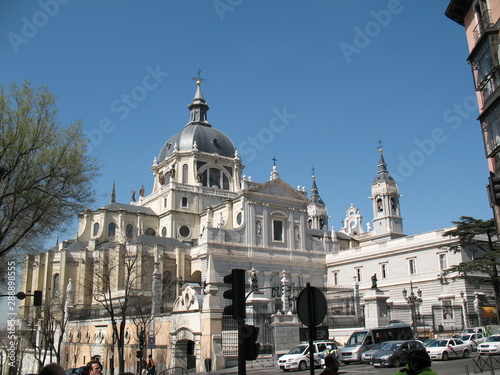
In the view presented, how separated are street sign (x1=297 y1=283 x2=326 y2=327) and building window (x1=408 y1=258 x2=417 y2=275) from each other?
4599cm

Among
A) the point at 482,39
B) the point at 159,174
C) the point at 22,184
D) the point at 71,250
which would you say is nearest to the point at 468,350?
the point at 482,39

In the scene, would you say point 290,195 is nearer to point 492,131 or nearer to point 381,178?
point 381,178

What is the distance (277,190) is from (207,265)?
1436cm

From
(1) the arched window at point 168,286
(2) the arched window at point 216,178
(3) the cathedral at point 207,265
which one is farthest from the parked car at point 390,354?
(2) the arched window at point 216,178

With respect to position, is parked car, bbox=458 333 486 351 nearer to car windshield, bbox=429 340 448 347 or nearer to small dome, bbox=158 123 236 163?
car windshield, bbox=429 340 448 347

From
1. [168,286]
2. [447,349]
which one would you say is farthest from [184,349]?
[168,286]

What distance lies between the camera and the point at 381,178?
7925 cm

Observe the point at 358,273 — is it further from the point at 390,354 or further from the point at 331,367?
the point at 331,367

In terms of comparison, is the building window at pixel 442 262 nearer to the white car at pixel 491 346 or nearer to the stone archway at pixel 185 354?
the white car at pixel 491 346

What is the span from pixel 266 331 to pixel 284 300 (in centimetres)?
411

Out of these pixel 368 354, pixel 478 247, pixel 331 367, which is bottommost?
pixel 368 354

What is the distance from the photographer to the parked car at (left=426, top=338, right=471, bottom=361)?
23.5m

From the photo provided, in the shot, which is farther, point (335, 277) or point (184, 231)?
point (184, 231)

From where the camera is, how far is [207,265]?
163ft
